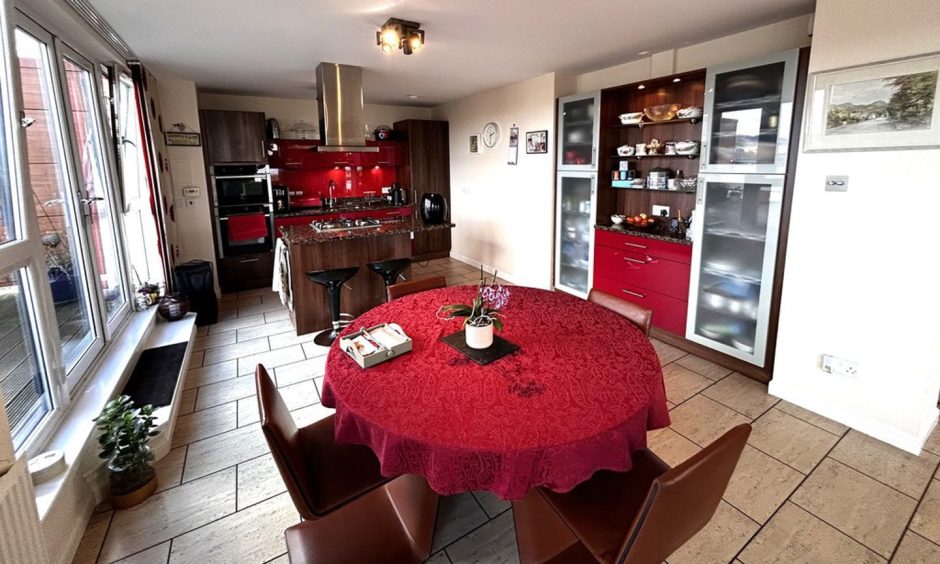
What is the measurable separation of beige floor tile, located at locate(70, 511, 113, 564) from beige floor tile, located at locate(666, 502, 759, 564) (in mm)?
2284

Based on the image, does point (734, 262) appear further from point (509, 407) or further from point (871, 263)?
point (509, 407)

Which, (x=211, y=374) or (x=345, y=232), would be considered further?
(x=345, y=232)

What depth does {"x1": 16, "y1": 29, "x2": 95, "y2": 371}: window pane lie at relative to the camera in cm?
232

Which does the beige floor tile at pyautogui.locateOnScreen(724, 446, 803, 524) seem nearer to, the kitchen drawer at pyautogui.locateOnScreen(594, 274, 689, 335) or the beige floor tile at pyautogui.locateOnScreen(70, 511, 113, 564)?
the kitchen drawer at pyautogui.locateOnScreen(594, 274, 689, 335)

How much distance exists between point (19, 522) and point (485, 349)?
1.52 metres

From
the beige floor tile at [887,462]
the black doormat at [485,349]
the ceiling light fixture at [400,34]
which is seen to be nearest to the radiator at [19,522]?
the black doormat at [485,349]

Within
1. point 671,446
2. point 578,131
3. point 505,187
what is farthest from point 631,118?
point 671,446

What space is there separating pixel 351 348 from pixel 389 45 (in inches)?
85.5

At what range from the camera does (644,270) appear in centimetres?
380

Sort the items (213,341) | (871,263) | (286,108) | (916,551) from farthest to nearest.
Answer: (286,108) < (213,341) < (871,263) < (916,551)

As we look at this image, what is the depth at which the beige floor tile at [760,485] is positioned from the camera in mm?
1952

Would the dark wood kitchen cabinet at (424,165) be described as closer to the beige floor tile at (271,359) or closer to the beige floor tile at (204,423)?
the beige floor tile at (271,359)

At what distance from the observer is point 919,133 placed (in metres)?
2.12

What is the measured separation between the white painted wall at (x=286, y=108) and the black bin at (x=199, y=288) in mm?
2513
